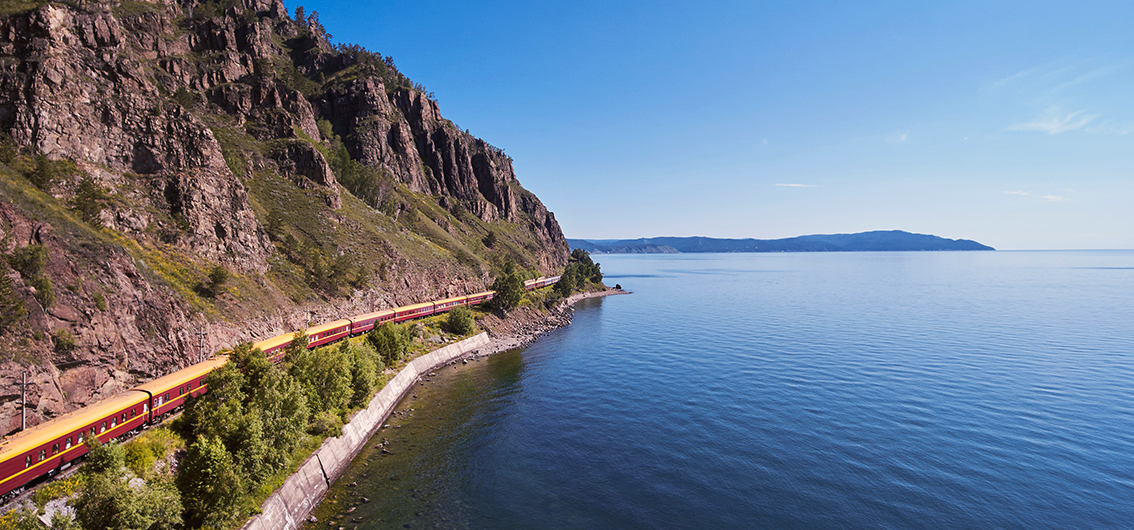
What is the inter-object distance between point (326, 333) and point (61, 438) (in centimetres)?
3547

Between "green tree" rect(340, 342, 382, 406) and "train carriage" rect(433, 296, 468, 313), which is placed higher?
"train carriage" rect(433, 296, 468, 313)

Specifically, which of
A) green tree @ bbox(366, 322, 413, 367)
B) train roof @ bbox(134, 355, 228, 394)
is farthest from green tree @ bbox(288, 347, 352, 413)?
A: green tree @ bbox(366, 322, 413, 367)

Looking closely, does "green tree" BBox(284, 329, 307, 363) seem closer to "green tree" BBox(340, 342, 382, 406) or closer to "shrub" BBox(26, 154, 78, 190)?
"green tree" BBox(340, 342, 382, 406)

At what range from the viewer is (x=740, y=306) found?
13750 cm

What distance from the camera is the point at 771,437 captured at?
4588cm

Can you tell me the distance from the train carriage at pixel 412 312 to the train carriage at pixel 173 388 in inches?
1550

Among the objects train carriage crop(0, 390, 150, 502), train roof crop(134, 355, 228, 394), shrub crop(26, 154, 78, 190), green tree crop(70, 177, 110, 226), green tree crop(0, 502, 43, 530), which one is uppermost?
shrub crop(26, 154, 78, 190)

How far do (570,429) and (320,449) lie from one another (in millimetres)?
24404

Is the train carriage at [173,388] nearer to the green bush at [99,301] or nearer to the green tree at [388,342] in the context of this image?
the green bush at [99,301]

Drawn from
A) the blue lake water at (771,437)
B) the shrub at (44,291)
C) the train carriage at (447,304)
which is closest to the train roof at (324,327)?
the blue lake water at (771,437)

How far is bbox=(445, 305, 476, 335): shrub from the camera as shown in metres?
87.8

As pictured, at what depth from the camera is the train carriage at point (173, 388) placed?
33312 mm

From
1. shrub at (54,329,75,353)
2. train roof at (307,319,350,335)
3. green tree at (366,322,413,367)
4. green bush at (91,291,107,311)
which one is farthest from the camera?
green tree at (366,322,413,367)

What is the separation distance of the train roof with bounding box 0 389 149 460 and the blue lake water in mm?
15903
